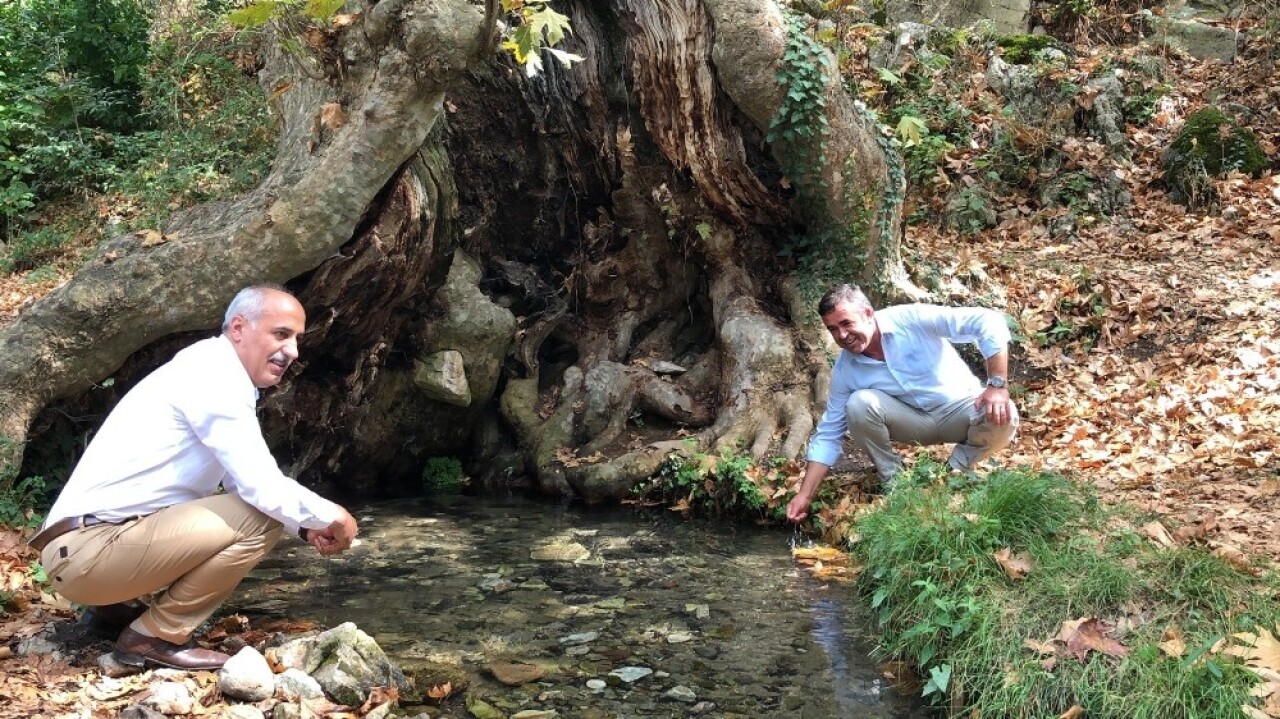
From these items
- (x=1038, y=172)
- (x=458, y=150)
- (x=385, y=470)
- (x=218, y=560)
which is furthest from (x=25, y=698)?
(x=1038, y=172)

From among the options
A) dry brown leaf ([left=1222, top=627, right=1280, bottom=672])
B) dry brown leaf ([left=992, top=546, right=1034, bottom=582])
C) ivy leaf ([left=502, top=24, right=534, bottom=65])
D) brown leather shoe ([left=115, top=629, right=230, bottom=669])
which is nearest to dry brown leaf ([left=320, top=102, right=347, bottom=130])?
ivy leaf ([left=502, top=24, right=534, bottom=65])

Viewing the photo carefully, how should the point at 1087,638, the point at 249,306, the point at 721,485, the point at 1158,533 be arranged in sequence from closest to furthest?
1. the point at 1087,638
2. the point at 249,306
3. the point at 1158,533
4. the point at 721,485

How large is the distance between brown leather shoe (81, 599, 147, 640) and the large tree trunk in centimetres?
224

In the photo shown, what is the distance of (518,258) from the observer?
963 centimetres

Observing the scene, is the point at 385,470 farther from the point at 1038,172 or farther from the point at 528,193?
the point at 1038,172

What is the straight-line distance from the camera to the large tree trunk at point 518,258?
5.73 m

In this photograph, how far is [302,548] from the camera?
5.85 meters

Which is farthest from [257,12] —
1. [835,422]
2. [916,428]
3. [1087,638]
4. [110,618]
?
[1087,638]

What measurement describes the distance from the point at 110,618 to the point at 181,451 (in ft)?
3.08

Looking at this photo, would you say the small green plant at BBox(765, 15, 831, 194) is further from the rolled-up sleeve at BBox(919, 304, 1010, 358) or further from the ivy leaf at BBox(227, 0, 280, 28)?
the ivy leaf at BBox(227, 0, 280, 28)

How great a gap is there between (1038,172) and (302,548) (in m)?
10.1

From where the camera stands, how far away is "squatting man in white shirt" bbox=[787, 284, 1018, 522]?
529 centimetres

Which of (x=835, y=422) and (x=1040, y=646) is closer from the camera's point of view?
(x=1040, y=646)

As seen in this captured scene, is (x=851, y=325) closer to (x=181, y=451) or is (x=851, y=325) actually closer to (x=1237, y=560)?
(x=1237, y=560)
